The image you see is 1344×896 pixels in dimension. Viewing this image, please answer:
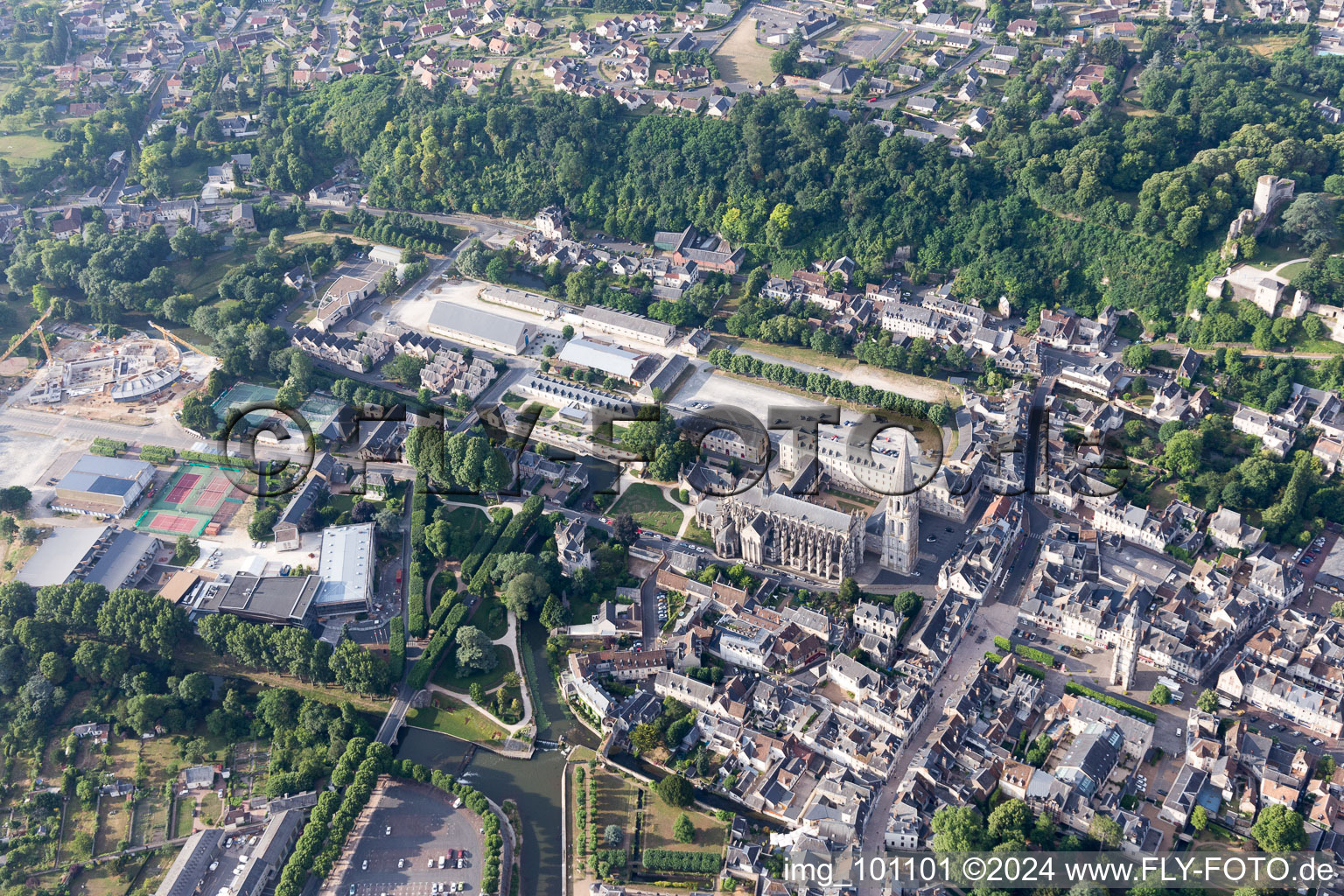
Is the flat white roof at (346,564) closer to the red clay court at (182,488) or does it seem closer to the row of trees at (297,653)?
the row of trees at (297,653)

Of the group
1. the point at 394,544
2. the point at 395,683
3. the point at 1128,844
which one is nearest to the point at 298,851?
the point at 395,683

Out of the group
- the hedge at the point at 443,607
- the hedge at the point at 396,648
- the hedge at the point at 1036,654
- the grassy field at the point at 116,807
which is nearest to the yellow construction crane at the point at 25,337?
the grassy field at the point at 116,807

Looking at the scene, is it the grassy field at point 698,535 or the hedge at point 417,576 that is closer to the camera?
the hedge at point 417,576

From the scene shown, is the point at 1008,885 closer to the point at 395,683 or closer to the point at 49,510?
the point at 395,683

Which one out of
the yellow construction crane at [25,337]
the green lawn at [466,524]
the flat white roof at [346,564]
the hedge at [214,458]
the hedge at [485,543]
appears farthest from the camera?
the yellow construction crane at [25,337]

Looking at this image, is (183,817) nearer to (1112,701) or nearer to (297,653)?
(297,653)

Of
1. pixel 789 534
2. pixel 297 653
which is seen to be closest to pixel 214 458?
pixel 297 653

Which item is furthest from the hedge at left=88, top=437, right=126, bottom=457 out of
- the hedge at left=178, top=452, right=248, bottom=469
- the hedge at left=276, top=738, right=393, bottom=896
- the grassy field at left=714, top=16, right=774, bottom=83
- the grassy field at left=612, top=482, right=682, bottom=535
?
the grassy field at left=714, top=16, right=774, bottom=83
